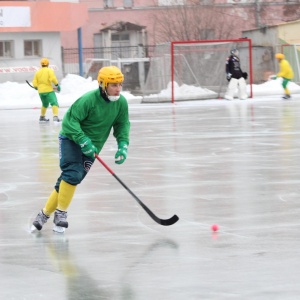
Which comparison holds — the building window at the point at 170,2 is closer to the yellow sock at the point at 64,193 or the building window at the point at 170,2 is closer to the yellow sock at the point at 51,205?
the yellow sock at the point at 51,205

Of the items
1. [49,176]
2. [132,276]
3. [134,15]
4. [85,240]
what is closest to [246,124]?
[49,176]

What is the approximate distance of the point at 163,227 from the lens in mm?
8508

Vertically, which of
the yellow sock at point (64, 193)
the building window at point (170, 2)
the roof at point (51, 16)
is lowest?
the yellow sock at point (64, 193)

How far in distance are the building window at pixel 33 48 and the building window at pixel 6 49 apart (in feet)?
2.00

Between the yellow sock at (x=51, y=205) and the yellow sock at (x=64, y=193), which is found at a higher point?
the yellow sock at (x=64, y=193)

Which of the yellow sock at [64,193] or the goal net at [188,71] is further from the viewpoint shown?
the goal net at [188,71]

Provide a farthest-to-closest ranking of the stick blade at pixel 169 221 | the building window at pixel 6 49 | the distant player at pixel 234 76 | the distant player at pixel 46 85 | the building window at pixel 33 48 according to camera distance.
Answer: the building window at pixel 33 48, the building window at pixel 6 49, the distant player at pixel 234 76, the distant player at pixel 46 85, the stick blade at pixel 169 221

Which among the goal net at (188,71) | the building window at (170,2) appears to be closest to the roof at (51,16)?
the building window at (170,2)

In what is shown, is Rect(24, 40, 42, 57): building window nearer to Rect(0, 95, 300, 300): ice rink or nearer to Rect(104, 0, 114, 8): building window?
Rect(104, 0, 114, 8): building window

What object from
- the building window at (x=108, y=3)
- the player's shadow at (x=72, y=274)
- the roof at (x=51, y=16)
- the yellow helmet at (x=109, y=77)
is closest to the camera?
the player's shadow at (x=72, y=274)

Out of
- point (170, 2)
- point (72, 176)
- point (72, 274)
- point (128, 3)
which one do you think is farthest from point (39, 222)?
point (128, 3)

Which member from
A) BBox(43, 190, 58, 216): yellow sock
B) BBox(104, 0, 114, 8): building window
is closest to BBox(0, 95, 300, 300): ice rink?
BBox(43, 190, 58, 216): yellow sock

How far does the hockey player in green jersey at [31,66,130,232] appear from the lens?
8.02 m

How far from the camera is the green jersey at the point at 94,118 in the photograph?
318 inches
